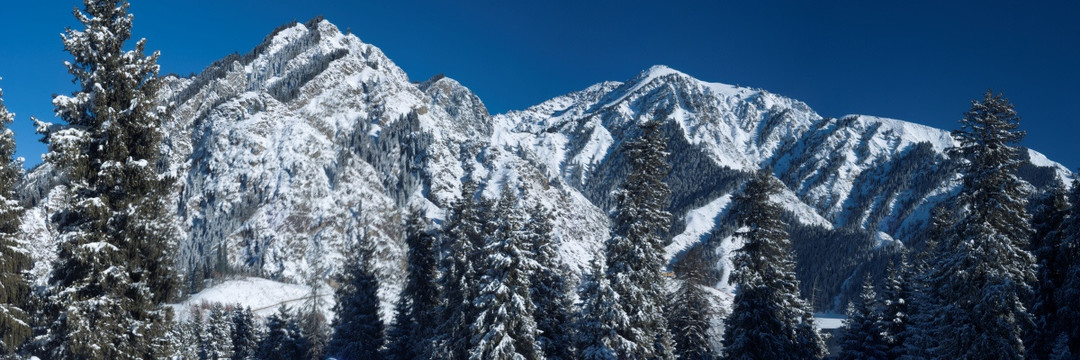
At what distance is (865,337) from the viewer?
1677 inches

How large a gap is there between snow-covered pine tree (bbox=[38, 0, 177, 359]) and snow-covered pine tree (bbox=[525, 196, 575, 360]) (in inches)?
717

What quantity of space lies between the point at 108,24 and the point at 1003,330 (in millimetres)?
29904

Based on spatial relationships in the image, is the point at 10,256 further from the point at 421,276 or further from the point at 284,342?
the point at 284,342

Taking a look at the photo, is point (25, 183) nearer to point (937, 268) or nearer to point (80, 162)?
point (80, 162)

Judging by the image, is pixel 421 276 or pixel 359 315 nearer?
pixel 421 276

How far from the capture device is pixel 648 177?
96.1ft

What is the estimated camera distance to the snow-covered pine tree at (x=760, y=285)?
28.5m

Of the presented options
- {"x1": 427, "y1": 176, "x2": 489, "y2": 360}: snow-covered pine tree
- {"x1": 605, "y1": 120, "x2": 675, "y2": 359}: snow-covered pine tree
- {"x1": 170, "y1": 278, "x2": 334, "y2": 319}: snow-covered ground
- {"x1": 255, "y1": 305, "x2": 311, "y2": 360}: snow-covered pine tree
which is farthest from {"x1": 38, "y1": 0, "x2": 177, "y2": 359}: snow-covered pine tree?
{"x1": 170, "y1": 278, "x2": 334, "y2": 319}: snow-covered ground

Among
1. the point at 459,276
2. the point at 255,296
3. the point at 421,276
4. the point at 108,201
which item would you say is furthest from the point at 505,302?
the point at 255,296

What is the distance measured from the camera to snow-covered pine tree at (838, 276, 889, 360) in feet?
137

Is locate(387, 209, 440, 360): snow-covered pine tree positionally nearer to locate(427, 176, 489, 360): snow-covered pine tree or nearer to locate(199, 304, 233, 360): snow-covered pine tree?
locate(427, 176, 489, 360): snow-covered pine tree

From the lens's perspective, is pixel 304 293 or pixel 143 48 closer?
pixel 143 48

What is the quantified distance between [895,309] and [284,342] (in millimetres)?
47172

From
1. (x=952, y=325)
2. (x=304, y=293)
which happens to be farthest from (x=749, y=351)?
(x=304, y=293)
